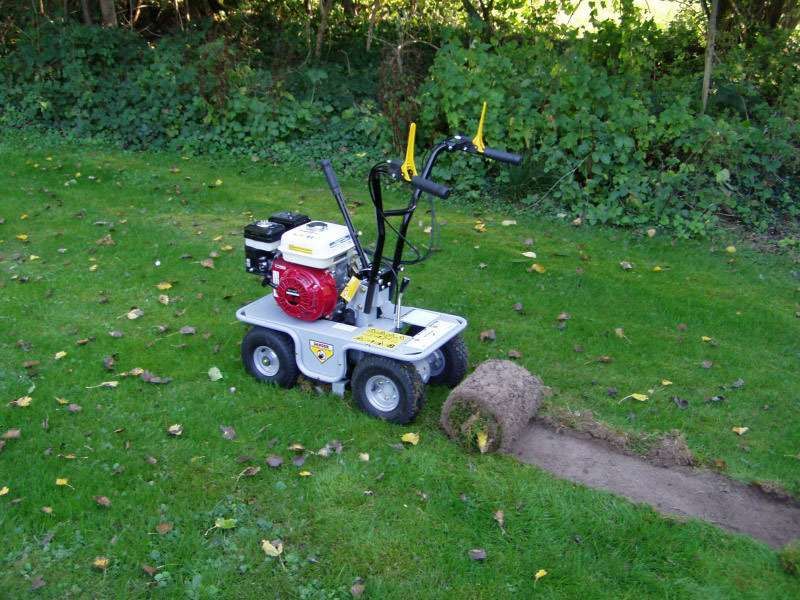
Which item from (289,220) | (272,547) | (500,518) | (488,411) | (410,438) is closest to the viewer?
(272,547)

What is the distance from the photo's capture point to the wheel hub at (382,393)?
4875 mm

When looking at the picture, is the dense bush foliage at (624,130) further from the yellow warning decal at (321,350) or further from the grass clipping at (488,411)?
the yellow warning decal at (321,350)

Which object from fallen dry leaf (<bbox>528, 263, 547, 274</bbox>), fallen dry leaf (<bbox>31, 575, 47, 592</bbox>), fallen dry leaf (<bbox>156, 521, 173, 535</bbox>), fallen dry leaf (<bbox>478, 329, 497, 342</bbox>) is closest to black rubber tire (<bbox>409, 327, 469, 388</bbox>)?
fallen dry leaf (<bbox>478, 329, 497, 342</bbox>)

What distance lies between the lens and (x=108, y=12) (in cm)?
1208

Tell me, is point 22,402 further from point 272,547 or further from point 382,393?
point 382,393

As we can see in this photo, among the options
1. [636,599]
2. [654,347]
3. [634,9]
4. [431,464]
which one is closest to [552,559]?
[636,599]

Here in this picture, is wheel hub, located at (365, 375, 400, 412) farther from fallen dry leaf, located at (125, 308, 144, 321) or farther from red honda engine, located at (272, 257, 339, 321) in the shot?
fallen dry leaf, located at (125, 308, 144, 321)

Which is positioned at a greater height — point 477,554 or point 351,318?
point 351,318

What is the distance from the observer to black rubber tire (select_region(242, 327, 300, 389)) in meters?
5.14

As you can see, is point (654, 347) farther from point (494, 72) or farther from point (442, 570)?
point (494, 72)

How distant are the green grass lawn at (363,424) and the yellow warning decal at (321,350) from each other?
0.94 ft

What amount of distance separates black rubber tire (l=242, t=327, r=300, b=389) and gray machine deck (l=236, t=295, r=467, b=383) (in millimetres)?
58

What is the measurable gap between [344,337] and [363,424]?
525 millimetres

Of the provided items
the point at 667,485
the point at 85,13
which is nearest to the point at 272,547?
the point at 667,485
